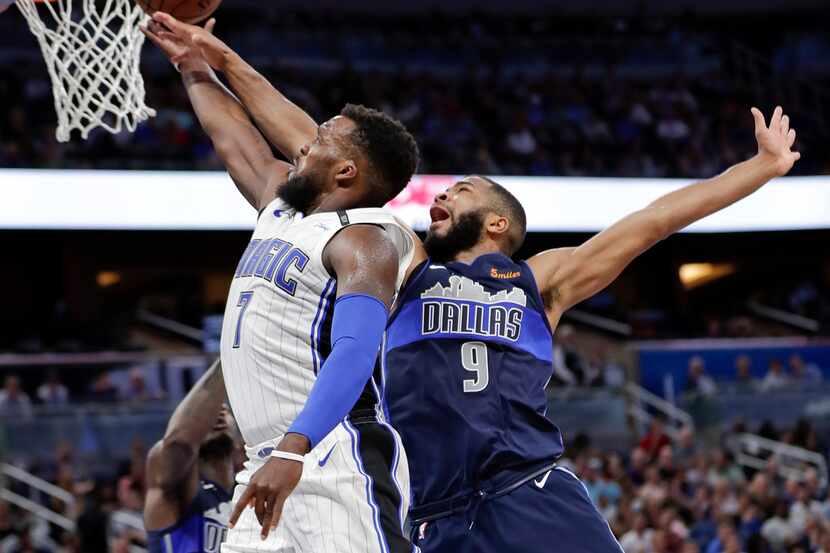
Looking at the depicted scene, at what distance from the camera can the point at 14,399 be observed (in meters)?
10.8

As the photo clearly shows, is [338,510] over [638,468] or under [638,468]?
over

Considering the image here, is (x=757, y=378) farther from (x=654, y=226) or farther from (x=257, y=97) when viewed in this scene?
(x=257, y=97)

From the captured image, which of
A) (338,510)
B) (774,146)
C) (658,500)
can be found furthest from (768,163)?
(658,500)

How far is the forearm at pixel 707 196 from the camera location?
3963mm

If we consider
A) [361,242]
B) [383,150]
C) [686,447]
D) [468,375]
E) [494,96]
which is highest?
[494,96]

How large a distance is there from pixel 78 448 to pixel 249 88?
23.6 feet

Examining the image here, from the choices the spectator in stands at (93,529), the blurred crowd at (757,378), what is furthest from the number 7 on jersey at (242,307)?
the blurred crowd at (757,378)

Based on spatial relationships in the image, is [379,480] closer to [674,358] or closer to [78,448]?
[78,448]

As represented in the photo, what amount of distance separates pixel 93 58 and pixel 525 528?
7.86ft

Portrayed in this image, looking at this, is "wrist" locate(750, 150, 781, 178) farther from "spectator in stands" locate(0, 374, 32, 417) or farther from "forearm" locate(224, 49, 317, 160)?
"spectator in stands" locate(0, 374, 32, 417)

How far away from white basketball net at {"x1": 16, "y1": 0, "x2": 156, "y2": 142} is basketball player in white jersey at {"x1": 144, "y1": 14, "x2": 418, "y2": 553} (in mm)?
1297

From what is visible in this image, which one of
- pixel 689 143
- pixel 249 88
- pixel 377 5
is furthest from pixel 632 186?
pixel 249 88

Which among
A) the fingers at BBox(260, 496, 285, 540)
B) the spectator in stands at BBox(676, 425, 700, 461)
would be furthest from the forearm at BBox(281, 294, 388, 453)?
the spectator in stands at BBox(676, 425, 700, 461)

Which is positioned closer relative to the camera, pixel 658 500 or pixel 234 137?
pixel 234 137
